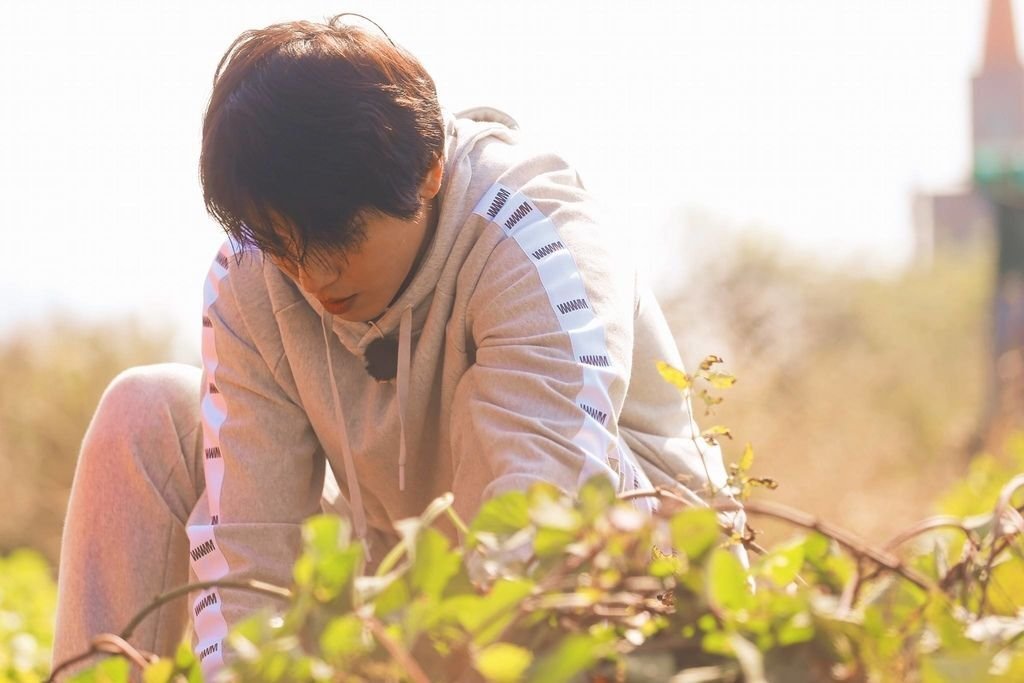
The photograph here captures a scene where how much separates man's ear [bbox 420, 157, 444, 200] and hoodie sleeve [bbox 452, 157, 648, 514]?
0.21 ft

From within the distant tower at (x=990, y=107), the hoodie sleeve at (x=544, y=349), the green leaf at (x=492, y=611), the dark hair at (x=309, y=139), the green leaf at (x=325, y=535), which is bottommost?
the distant tower at (x=990, y=107)

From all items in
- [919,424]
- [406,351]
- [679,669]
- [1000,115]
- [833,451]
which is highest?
[679,669]

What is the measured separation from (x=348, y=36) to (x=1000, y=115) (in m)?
53.9

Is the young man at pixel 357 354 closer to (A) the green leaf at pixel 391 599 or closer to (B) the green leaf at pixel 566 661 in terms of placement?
(A) the green leaf at pixel 391 599

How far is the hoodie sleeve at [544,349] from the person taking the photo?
1.30 meters

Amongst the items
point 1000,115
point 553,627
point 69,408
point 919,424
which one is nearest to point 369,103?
point 553,627

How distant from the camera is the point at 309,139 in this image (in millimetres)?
1444

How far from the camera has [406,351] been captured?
5.47 feet

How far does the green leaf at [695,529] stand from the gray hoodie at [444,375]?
0.57 m

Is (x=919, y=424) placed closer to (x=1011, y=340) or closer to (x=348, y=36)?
(x=1011, y=340)

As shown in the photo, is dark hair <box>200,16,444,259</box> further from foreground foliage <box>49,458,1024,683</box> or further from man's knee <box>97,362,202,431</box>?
foreground foliage <box>49,458,1024,683</box>

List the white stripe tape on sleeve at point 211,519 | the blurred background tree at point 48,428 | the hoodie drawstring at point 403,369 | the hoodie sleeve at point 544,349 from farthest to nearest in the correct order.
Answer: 1. the blurred background tree at point 48,428
2. the hoodie drawstring at point 403,369
3. the white stripe tape on sleeve at point 211,519
4. the hoodie sleeve at point 544,349

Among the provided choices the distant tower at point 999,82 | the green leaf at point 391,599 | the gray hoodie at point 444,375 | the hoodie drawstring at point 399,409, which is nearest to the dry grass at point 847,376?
the gray hoodie at point 444,375

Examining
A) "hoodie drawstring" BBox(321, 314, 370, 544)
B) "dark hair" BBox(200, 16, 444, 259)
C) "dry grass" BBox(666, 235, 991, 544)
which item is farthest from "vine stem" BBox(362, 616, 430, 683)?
"dry grass" BBox(666, 235, 991, 544)
